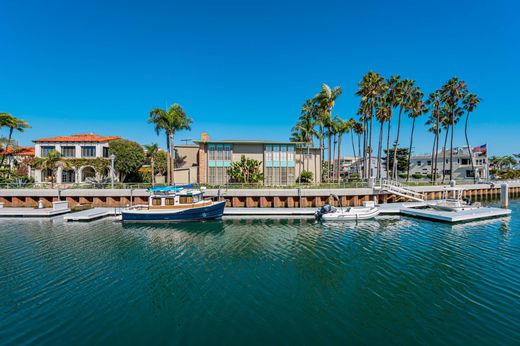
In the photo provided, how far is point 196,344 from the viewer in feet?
26.0

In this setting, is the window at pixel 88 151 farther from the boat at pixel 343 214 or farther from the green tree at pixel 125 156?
the boat at pixel 343 214

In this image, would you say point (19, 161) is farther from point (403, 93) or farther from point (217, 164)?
point (403, 93)

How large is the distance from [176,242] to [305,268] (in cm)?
1061

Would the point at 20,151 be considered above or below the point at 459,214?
above

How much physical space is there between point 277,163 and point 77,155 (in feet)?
126

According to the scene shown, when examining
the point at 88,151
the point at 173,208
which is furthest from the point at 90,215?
the point at 88,151

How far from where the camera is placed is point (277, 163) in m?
40.8

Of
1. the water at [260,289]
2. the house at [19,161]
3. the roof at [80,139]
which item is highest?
the roof at [80,139]

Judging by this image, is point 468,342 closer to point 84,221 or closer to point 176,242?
point 176,242

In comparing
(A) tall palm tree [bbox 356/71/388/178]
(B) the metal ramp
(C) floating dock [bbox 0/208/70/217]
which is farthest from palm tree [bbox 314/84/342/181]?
(C) floating dock [bbox 0/208/70/217]

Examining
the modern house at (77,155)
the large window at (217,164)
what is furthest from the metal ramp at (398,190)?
the modern house at (77,155)

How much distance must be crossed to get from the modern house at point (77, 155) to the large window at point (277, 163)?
30417 millimetres

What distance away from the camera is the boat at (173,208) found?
25875 mm

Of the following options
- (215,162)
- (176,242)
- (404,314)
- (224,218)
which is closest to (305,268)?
(404,314)
